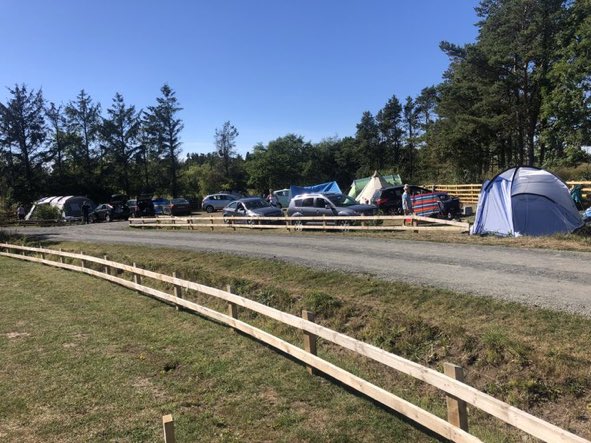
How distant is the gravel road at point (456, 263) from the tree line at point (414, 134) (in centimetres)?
2564

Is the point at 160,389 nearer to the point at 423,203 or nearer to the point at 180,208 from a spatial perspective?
the point at 423,203

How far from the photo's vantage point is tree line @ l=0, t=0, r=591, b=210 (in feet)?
134

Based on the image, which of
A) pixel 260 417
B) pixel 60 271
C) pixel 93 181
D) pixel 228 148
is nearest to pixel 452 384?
pixel 260 417

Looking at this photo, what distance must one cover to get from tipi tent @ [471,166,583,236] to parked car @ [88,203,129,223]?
31.7 metres

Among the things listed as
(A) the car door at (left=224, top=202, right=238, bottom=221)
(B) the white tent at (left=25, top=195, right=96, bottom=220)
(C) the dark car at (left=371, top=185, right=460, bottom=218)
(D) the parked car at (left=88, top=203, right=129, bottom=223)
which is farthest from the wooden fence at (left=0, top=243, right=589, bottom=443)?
(B) the white tent at (left=25, top=195, right=96, bottom=220)

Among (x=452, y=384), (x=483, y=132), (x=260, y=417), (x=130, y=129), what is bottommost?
(x=260, y=417)

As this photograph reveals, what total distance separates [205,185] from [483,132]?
44.2 meters

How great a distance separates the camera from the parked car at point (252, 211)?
23.3 meters

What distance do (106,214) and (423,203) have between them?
2755cm

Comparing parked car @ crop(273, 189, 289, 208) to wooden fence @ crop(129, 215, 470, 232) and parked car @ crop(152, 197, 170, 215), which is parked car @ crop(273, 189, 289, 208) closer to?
parked car @ crop(152, 197, 170, 215)

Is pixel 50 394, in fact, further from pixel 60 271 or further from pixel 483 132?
pixel 483 132

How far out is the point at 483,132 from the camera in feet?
168

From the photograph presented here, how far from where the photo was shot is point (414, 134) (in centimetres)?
8869

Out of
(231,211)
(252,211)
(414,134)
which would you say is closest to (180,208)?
(231,211)
